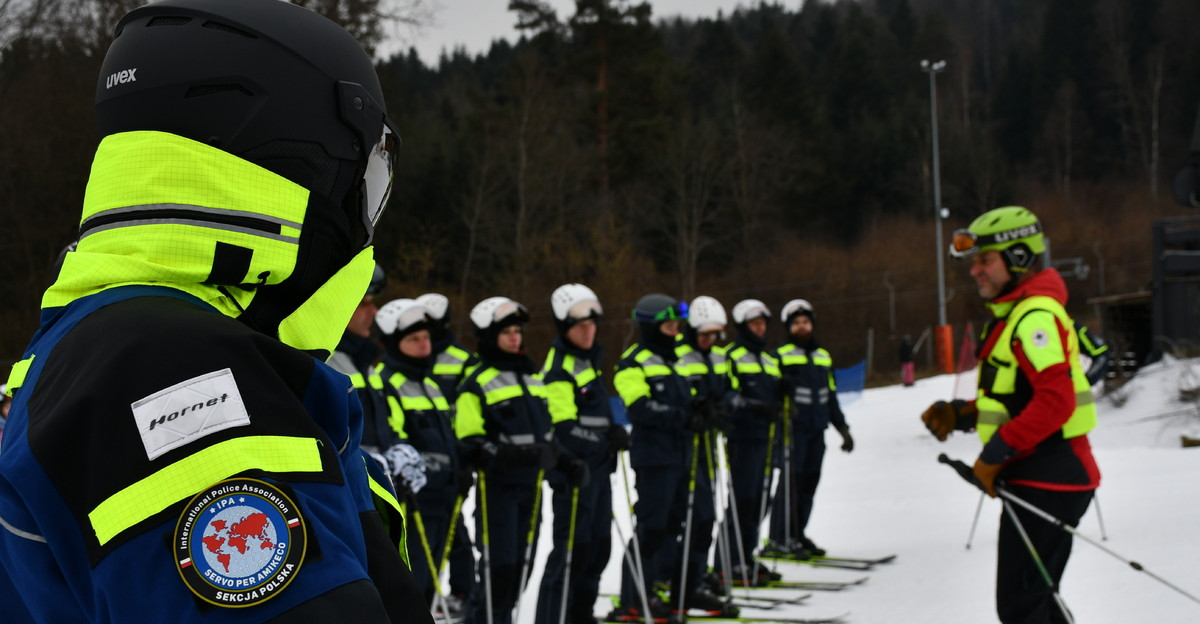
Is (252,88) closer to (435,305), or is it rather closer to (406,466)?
(406,466)

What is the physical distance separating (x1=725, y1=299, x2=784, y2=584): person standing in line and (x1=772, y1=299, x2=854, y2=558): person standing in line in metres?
0.24

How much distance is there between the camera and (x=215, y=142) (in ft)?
4.10

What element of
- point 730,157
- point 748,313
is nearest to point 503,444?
point 748,313

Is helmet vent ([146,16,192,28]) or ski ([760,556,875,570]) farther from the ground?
helmet vent ([146,16,192,28])

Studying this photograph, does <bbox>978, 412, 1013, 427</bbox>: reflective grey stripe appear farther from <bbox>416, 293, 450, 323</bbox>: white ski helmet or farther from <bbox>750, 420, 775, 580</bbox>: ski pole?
<bbox>750, 420, 775, 580</bbox>: ski pole

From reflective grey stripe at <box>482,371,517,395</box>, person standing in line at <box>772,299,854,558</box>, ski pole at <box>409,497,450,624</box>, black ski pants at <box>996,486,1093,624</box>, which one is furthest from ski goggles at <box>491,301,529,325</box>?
person standing in line at <box>772,299,854,558</box>

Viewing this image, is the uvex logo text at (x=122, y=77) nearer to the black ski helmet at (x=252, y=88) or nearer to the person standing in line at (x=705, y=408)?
the black ski helmet at (x=252, y=88)

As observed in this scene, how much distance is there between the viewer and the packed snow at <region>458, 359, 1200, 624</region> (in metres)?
6.22

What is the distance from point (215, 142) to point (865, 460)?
507 inches

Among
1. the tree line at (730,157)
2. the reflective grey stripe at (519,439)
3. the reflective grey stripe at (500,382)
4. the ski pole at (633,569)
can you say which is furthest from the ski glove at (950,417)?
the tree line at (730,157)

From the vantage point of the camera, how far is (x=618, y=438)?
703cm

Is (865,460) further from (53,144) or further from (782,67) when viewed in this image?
(782,67)

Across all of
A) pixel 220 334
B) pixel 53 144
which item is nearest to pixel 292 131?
pixel 220 334

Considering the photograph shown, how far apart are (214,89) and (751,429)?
322 inches
